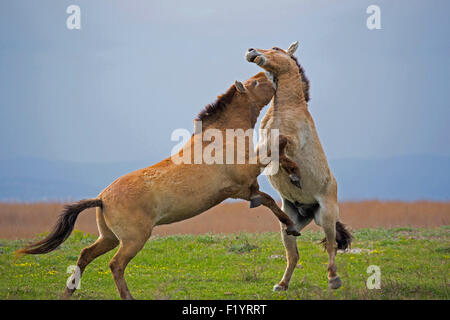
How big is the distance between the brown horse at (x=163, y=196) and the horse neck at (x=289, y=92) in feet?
1.69

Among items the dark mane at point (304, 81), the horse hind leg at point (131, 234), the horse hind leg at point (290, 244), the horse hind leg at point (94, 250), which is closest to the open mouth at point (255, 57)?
the dark mane at point (304, 81)

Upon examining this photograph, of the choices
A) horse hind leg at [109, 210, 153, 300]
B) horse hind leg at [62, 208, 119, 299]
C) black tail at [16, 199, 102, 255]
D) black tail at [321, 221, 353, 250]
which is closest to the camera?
horse hind leg at [109, 210, 153, 300]

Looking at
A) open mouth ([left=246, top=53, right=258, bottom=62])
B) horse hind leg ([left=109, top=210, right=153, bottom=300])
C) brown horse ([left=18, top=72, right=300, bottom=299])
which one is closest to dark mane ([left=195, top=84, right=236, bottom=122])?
brown horse ([left=18, top=72, right=300, bottom=299])

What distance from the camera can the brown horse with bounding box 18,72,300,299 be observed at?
6.75m

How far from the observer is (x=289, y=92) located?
8.06 meters

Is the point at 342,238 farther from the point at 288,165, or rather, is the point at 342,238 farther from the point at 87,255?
the point at 87,255

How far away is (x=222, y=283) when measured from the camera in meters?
8.80

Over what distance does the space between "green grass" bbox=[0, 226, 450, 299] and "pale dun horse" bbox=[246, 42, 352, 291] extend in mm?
740

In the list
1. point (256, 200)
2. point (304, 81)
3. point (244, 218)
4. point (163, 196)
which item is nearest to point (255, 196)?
point (256, 200)

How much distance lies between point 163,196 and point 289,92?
2.62 m

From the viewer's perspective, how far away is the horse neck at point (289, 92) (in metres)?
8.02

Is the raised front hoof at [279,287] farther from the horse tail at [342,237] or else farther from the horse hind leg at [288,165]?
the horse hind leg at [288,165]

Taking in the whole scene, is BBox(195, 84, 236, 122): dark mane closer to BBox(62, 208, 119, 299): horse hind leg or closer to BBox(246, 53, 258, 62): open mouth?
BBox(246, 53, 258, 62): open mouth

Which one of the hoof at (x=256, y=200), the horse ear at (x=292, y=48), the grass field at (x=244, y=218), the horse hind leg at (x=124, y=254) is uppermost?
the horse ear at (x=292, y=48)
